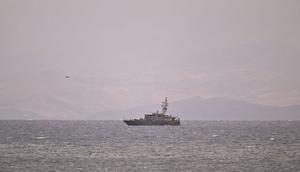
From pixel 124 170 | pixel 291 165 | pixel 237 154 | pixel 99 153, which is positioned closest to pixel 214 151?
pixel 237 154

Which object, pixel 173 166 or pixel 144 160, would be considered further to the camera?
pixel 144 160

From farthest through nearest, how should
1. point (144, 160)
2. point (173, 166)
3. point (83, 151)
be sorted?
point (83, 151), point (144, 160), point (173, 166)

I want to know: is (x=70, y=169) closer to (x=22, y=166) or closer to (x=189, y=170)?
(x=22, y=166)

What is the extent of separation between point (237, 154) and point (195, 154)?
6827 mm

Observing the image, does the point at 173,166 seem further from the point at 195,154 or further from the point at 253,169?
the point at 195,154

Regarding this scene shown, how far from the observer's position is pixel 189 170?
81000 mm

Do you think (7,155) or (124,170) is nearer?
(124,170)

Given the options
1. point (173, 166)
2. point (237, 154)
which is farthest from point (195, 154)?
point (173, 166)

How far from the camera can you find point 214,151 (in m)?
115

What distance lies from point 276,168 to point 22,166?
32.0 m

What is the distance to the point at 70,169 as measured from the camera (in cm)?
8169

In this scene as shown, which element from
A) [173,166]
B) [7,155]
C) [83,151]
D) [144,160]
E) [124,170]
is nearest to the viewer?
[124,170]

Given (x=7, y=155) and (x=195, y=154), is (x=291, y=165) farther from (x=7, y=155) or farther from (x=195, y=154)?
(x=7, y=155)

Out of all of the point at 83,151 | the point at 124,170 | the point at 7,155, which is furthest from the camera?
the point at 83,151
